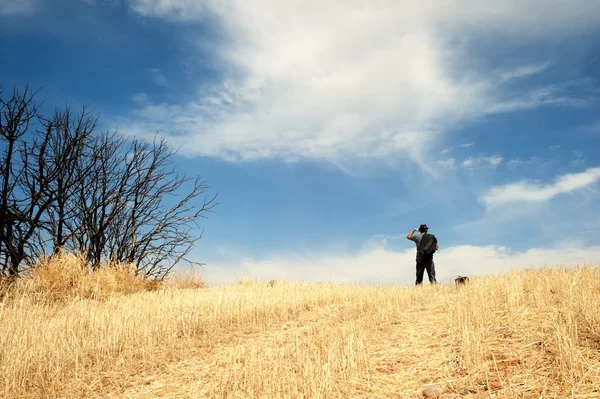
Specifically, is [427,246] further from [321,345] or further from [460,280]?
[321,345]

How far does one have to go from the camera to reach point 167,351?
26.9ft

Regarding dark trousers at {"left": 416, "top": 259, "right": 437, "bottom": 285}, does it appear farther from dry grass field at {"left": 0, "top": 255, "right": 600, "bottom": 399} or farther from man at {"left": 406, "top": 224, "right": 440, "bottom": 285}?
dry grass field at {"left": 0, "top": 255, "right": 600, "bottom": 399}

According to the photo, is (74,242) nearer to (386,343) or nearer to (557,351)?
(386,343)

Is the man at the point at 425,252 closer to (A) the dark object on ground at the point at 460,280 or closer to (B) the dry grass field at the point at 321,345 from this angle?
(A) the dark object on ground at the point at 460,280

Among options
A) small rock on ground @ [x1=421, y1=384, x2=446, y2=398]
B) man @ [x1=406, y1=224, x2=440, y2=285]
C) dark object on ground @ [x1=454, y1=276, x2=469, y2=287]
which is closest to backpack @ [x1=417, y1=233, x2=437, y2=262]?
man @ [x1=406, y1=224, x2=440, y2=285]

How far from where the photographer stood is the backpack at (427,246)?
1557 centimetres

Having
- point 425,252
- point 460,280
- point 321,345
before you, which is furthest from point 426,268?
point 321,345

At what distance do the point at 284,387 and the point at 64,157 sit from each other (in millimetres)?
17782

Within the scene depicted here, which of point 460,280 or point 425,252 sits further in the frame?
point 425,252

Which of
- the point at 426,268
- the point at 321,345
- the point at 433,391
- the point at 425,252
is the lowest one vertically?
the point at 433,391

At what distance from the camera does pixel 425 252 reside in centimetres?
1560

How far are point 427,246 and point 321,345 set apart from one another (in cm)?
923

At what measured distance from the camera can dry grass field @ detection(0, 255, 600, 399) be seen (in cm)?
544

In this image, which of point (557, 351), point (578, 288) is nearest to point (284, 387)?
point (557, 351)
